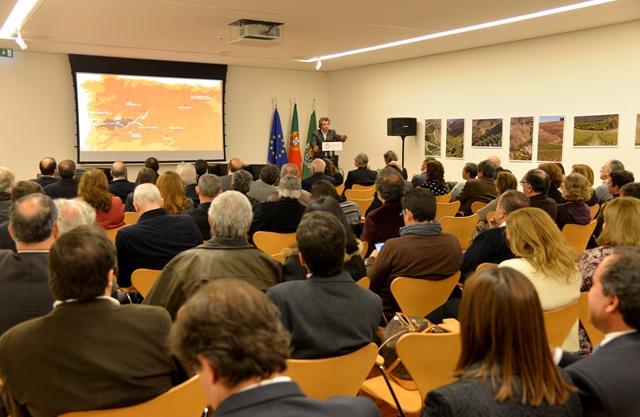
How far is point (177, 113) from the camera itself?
1243 cm

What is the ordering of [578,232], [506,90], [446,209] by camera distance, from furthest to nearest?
[506,90], [446,209], [578,232]

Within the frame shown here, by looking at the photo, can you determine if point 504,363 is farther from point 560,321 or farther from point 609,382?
point 560,321

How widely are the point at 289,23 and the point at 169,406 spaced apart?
6939 millimetres

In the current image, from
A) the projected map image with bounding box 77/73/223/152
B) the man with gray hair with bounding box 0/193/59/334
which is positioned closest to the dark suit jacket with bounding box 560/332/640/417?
the man with gray hair with bounding box 0/193/59/334

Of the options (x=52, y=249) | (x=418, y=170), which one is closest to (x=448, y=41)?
(x=418, y=170)

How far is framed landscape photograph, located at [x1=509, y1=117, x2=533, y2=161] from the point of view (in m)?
9.53

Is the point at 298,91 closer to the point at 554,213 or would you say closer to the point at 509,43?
the point at 509,43

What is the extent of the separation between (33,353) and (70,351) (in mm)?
115

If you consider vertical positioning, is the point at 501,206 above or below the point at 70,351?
above

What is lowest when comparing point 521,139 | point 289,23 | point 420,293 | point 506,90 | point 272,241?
point 420,293

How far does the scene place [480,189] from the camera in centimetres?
693

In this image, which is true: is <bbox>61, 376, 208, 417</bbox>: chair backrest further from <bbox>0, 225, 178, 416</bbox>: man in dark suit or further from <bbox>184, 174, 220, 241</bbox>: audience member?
<bbox>184, 174, 220, 241</bbox>: audience member

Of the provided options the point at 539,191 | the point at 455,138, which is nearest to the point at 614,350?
the point at 539,191

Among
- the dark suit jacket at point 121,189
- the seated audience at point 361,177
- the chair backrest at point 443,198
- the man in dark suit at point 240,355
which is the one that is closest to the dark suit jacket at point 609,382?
the man in dark suit at point 240,355
